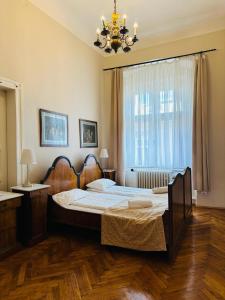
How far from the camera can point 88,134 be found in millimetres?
4859

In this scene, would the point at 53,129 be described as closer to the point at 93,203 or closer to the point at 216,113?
the point at 93,203

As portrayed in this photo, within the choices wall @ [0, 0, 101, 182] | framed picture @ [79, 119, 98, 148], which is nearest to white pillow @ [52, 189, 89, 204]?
wall @ [0, 0, 101, 182]

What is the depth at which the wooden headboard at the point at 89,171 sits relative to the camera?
4297 mm

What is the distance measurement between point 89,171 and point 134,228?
2088 millimetres

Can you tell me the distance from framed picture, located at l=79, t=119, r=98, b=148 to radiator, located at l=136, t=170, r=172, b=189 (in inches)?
48.4

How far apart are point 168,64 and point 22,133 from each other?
3.35m

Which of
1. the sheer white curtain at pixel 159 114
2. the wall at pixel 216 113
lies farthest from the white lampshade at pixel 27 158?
the wall at pixel 216 113

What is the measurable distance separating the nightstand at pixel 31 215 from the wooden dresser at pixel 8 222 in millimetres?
101

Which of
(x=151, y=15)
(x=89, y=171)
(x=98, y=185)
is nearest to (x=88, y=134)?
(x=89, y=171)

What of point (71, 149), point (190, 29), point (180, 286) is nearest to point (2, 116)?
point (71, 149)

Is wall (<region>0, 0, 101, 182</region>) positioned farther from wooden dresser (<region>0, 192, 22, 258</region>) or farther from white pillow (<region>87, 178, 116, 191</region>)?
wooden dresser (<region>0, 192, 22, 258</region>)

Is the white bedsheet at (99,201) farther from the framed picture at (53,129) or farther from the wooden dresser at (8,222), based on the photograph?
the framed picture at (53,129)

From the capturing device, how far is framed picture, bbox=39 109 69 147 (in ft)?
11.9

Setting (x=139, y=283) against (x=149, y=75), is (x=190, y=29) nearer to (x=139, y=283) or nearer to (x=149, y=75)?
(x=149, y=75)
